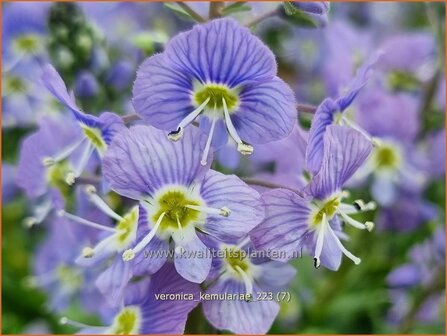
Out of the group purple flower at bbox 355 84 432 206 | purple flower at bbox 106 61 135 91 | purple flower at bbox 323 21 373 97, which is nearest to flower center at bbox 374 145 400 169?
purple flower at bbox 355 84 432 206

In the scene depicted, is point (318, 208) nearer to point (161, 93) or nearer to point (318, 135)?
point (318, 135)

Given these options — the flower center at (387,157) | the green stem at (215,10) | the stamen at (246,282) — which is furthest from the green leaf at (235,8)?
the flower center at (387,157)

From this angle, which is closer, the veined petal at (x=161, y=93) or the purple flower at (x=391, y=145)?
the veined petal at (x=161, y=93)

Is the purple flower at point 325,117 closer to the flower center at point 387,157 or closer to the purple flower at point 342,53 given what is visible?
the purple flower at point 342,53

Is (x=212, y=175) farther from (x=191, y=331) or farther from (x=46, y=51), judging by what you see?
(x=46, y=51)

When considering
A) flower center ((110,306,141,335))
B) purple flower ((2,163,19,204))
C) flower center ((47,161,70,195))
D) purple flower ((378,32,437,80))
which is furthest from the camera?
purple flower ((378,32,437,80))

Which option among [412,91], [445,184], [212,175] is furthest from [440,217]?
[212,175]

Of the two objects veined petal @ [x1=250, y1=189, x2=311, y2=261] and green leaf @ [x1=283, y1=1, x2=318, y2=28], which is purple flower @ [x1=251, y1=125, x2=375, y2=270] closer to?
veined petal @ [x1=250, y1=189, x2=311, y2=261]
